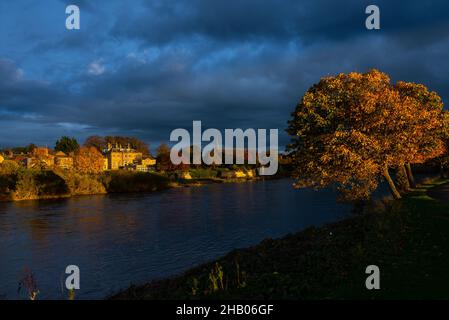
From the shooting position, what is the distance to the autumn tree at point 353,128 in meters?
31.1

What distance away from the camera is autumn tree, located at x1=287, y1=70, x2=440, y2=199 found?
31.1m

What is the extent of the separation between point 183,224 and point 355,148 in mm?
22769

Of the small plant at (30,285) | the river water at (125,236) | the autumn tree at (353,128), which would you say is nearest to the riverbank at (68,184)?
the river water at (125,236)

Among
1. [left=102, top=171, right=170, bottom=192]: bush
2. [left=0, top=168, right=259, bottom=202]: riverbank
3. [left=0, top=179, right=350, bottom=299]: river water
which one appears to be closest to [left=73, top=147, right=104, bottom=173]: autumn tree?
[left=102, top=171, right=170, bottom=192]: bush

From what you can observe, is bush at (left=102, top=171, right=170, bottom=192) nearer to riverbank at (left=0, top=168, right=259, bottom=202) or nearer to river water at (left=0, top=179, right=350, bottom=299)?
riverbank at (left=0, top=168, right=259, bottom=202)

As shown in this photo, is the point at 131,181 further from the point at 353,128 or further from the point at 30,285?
the point at 30,285

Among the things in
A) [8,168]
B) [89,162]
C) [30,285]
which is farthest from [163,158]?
[30,285]

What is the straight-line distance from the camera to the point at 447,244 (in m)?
18.7

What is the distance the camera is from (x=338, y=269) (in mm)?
15984

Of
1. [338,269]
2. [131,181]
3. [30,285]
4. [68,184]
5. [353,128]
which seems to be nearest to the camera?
[30,285]

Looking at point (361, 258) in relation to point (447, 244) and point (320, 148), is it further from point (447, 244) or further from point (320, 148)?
point (320, 148)

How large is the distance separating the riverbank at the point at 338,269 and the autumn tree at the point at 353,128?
7.28 m

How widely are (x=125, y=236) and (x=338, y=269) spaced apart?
27.8 m

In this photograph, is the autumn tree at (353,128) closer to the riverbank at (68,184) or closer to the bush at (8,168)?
the riverbank at (68,184)
